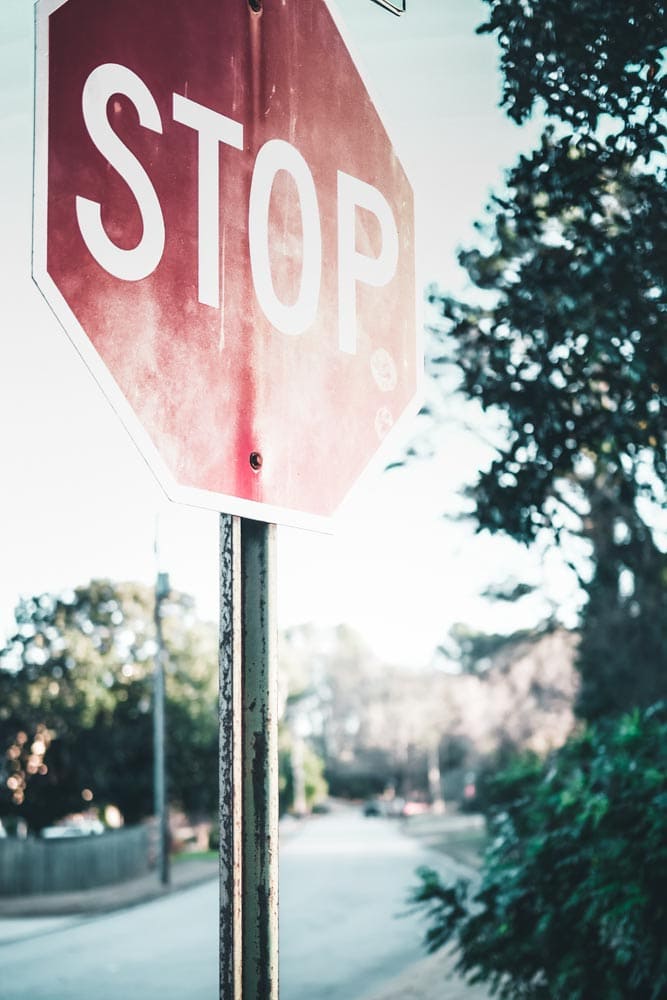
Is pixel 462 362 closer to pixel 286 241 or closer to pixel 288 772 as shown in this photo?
pixel 286 241

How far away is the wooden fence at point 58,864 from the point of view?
2659 cm

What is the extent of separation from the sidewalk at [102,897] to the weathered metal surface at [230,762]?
2252 centimetres

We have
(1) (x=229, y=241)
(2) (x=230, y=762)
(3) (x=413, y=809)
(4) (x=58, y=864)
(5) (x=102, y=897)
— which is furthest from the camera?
(3) (x=413, y=809)

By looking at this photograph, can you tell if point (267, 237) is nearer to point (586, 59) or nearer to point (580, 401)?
point (586, 59)

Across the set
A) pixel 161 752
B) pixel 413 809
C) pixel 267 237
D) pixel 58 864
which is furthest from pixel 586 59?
pixel 413 809

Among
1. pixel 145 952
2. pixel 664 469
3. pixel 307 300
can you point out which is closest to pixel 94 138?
pixel 307 300

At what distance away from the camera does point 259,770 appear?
57.4 inches

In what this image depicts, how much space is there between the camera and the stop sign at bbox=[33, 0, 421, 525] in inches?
55.9

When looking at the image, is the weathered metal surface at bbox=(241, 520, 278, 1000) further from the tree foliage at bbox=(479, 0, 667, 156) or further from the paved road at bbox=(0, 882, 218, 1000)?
the paved road at bbox=(0, 882, 218, 1000)

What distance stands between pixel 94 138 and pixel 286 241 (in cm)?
36

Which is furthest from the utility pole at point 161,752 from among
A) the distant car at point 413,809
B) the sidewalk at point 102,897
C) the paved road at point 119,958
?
the distant car at point 413,809

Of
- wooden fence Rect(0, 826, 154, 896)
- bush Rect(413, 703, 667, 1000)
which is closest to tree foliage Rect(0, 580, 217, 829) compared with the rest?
wooden fence Rect(0, 826, 154, 896)

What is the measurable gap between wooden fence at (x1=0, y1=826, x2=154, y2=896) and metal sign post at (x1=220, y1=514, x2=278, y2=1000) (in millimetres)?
27803

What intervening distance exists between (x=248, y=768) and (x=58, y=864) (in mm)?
28173
